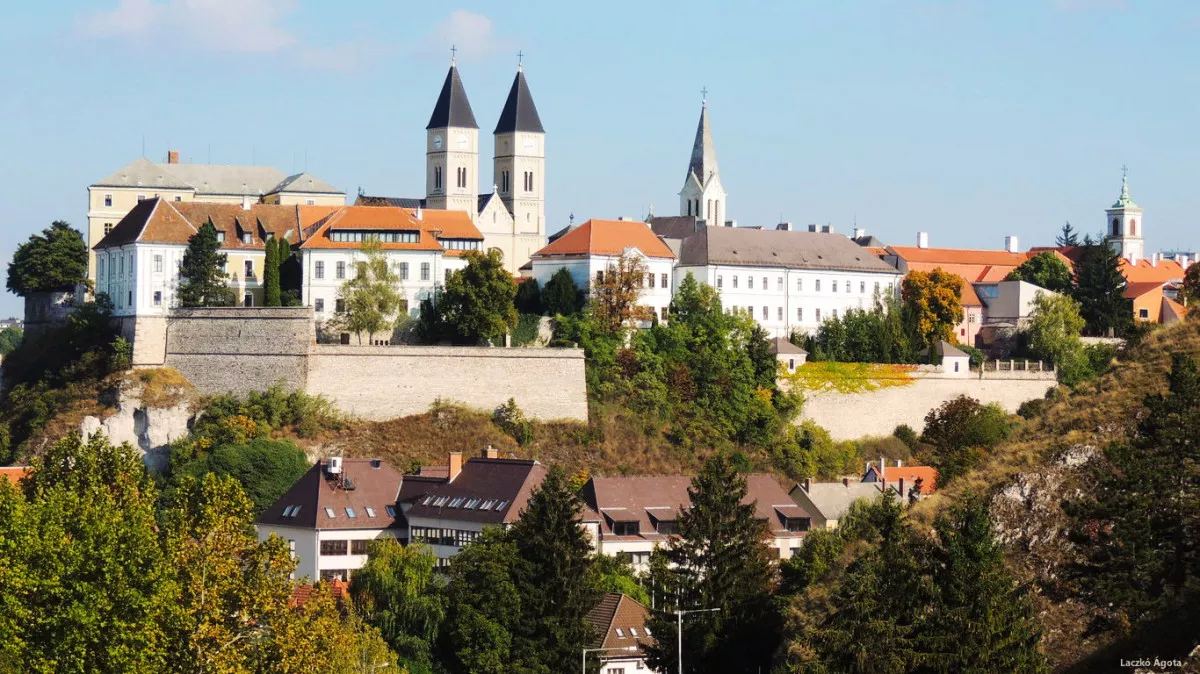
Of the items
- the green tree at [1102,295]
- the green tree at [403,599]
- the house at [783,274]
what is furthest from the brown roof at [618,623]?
the green tree at [1102,295]

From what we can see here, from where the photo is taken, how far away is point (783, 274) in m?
78.6

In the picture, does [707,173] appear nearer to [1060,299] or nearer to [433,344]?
[1060,299]

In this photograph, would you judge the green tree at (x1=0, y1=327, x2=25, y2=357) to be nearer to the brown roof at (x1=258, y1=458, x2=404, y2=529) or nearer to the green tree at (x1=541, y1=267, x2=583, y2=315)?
the green tree at (x1=541, y1=267, x2=583, y2=315)

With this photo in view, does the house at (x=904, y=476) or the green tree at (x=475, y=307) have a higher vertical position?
the green tree at (x=475, y=307)

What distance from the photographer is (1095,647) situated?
32094 millimetres

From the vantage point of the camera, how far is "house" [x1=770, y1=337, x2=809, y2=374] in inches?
2876

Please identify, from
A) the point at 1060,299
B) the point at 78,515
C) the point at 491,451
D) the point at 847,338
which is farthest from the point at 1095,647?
the point at 1060,299

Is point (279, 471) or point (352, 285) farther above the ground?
point (352, 285)

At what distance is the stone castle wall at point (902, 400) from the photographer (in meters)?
72.7

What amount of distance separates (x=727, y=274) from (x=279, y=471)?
23.0 metres

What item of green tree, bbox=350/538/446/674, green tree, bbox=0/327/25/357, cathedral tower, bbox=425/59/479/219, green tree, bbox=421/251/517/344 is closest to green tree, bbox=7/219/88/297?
green tree, bbox=421/251/517/344

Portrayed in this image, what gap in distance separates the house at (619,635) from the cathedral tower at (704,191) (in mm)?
46824

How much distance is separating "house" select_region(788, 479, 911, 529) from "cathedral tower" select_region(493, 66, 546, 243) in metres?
29.8

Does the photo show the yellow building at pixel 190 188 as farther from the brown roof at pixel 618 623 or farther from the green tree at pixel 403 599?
the brown roof at pixel 618 623
